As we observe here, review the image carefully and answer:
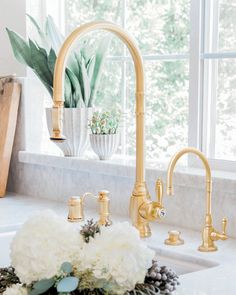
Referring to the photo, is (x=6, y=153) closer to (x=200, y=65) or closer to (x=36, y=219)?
(x=200, y=65)

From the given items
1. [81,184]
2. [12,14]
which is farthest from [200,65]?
[12,14]

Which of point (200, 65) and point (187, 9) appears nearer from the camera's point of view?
point (200, 65)

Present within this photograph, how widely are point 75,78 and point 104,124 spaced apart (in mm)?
221

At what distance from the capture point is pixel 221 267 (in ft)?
4.30

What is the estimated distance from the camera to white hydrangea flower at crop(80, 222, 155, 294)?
82cm

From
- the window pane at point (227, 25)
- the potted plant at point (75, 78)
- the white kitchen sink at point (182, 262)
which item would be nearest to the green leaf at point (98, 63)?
the potted plant at point (75, 78)

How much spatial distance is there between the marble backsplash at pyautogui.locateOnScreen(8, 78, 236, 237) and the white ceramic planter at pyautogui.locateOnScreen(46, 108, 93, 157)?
0.05m

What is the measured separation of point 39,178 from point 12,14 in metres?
0.69

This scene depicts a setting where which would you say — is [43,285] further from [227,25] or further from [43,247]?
[227,25]

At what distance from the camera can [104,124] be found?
6.46 ft

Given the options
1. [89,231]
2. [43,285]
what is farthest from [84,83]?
[43,285]

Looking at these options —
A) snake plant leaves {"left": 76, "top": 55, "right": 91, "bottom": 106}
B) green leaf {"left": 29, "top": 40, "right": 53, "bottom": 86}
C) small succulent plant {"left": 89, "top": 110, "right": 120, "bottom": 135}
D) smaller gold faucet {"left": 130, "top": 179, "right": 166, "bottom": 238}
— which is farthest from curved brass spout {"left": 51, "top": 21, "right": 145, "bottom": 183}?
green leaf {"left": 29, "top": 40, "right": 53, "bottom": 86}

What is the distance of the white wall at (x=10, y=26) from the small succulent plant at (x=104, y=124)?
531 millimetres

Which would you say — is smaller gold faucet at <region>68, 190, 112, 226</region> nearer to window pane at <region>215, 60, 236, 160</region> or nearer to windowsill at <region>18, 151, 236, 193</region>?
windowsill at <region>18, 151, 236, 193</region>
